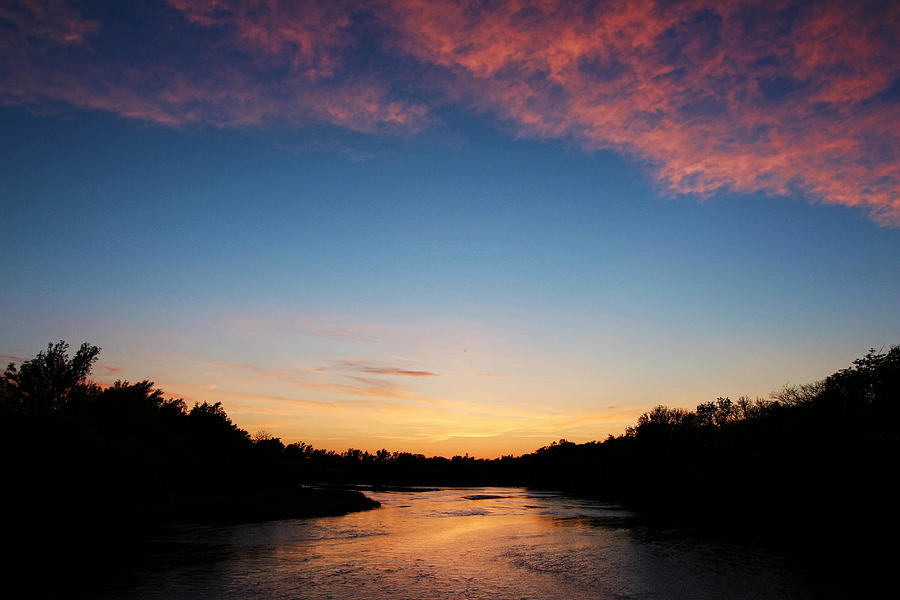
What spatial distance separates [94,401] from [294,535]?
39.6 metres

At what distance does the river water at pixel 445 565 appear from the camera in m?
23.8

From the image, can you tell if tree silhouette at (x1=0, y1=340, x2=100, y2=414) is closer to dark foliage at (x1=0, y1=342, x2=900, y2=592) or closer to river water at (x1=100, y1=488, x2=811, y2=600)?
dark foliage at (x1=0, y1=342, x2=900, y2=592)

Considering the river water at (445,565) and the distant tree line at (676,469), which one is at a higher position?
the distant tree line at (676,469)

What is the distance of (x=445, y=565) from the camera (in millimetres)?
30641

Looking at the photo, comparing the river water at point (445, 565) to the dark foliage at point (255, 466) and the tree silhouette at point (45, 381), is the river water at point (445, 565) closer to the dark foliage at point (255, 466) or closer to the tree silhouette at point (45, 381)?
the dark foliage at point (255, 466)

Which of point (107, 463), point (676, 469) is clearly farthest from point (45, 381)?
point (676, 469)

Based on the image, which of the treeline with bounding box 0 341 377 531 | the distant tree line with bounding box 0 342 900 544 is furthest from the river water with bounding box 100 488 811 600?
the distant tree line with bounding box 0 342 900 544

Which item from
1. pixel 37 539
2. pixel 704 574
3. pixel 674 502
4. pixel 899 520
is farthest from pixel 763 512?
pixel 37 539

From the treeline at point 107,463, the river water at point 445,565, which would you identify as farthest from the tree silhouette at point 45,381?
the river water at point 445,565

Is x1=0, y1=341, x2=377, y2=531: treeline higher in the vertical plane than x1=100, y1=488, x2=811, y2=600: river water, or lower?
higher

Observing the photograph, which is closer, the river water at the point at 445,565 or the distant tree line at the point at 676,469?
the river water at the point at 445,565

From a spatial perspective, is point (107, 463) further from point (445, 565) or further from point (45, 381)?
point (445, 565)

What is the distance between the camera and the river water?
935 inches

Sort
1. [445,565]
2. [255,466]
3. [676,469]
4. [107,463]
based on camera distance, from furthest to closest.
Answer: [676,469]
[255,466]
[107,463]
[445,565]
